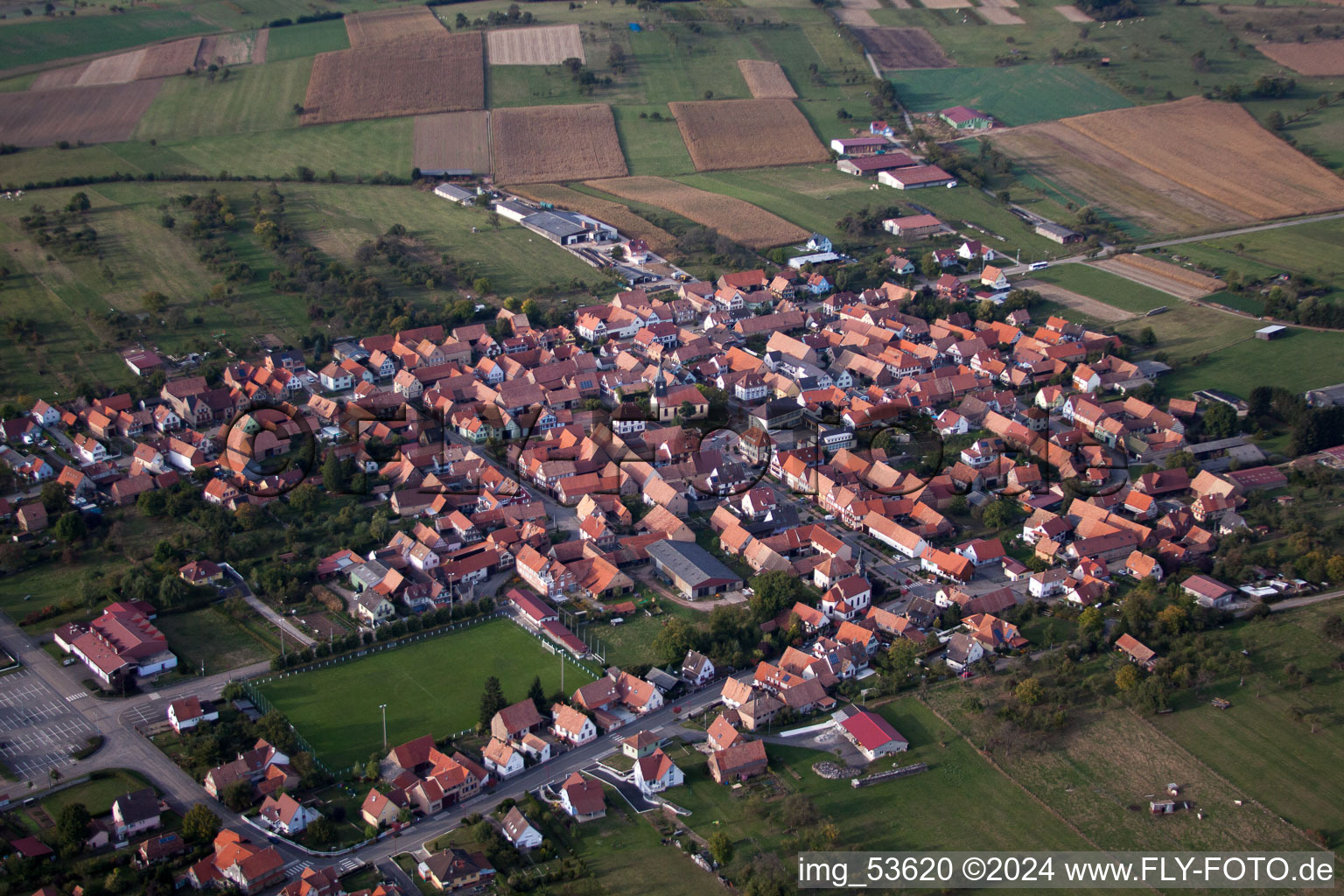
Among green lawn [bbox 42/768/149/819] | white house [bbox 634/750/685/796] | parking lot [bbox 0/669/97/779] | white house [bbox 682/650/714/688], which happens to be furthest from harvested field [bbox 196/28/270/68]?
white house [bbox 634/750/685/796]

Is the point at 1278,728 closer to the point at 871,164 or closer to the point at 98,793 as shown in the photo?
the point at 98,793

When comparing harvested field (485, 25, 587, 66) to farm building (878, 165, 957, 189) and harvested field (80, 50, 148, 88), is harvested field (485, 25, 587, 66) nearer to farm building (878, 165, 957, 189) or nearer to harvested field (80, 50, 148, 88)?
harvested field (80, 50, 148, 88)

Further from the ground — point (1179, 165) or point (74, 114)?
point (74, 114)

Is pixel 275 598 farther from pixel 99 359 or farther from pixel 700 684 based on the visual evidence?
pixel 99 359

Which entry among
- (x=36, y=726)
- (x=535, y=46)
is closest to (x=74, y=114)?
(x=535, y=46)

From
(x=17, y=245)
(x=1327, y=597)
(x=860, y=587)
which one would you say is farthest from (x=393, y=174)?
(x=1327, y=597)

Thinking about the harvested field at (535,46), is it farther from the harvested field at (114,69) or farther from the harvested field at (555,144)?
the harvested field at (114,69)

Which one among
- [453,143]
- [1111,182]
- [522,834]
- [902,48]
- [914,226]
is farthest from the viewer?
[902,48]
